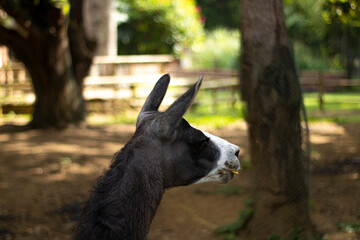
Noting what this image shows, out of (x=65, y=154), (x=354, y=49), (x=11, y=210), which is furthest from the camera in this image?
(x=354, y=49)

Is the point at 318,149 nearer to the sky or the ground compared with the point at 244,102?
nearer to the ground

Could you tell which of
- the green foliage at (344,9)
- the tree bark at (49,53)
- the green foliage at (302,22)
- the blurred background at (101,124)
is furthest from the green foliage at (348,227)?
the green foliage at (302,22)

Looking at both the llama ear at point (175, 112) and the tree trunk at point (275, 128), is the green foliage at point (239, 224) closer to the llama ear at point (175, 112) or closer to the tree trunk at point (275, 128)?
the tree trunk at point (275, 128)

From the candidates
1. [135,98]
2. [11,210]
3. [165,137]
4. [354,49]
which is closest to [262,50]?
[165,137]

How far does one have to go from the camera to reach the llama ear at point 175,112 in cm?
278

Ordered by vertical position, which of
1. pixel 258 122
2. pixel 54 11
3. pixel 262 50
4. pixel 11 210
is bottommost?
pixel 11 210

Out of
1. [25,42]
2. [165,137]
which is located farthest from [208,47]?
[165,137]

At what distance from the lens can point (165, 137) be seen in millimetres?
2973

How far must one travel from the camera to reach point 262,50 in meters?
5.22

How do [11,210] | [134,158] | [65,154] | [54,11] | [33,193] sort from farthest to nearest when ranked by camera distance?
[54,11] → [65,154] → [33,193] → [11,210] → [134,158]

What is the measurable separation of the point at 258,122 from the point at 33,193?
145 inches

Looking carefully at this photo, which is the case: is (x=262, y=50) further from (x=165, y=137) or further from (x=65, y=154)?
(x=65, y=154)

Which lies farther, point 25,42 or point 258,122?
point 25,42

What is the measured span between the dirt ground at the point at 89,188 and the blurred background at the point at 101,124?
0.02 metres
